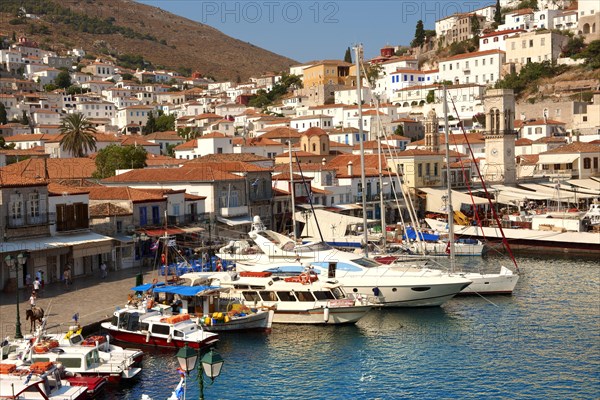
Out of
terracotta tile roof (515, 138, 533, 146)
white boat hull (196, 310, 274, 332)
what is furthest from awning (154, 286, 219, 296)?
terracotta tile roof (515, 138, 533, 146)

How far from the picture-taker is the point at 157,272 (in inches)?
1567

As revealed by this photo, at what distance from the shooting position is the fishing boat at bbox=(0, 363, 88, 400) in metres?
20.2

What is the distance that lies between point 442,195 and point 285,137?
89.8ft

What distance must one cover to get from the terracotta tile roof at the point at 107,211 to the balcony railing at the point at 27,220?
16.9 ft

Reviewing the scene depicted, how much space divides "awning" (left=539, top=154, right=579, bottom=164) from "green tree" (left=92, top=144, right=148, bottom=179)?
40782 mm

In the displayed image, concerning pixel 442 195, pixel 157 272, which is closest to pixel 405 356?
pixel 157 272

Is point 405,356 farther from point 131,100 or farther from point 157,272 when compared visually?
point 131,100

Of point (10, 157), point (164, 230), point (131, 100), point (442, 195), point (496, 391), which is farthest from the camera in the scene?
point (131, 100)

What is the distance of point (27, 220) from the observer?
35.9 meters

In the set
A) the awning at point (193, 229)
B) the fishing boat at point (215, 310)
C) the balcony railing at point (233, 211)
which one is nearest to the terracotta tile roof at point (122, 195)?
the awning at point (193, 229)

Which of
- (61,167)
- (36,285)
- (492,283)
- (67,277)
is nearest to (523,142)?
(61,167)

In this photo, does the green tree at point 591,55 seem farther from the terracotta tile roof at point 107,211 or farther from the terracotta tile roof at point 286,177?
the terracotta tile roof at point 107,211

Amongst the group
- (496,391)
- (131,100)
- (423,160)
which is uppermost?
(131,100)

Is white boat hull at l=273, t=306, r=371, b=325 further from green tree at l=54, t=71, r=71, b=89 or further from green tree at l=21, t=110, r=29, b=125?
green tree at l=54, t=71, r=71, b=89
